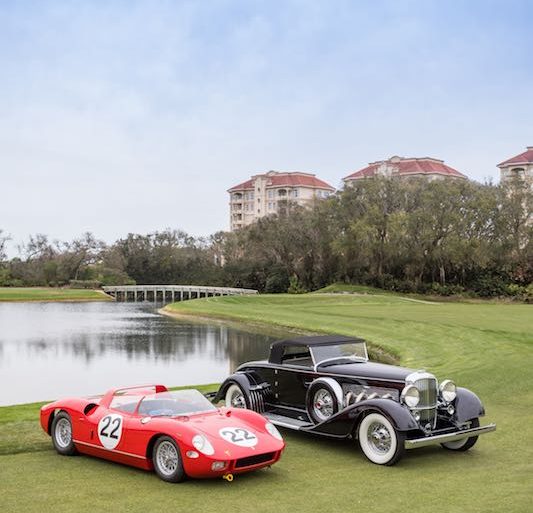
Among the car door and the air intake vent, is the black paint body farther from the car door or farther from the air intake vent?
the air intake vent

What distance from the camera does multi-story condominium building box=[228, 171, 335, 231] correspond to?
12731cm

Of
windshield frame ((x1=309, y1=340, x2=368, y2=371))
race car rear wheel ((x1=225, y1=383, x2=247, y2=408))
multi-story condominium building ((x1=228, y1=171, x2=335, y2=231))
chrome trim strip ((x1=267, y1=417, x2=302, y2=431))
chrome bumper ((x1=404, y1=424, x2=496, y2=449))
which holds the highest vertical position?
multi-story condominium building ((x1=228, y1=171, x2=335, y2=231))

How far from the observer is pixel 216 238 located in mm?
106438

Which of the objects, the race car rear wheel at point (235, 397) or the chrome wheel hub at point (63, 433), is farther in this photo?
the race car rear wheel at point (235, 397)

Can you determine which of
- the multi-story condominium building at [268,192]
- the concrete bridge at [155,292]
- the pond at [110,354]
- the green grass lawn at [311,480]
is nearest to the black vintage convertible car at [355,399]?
the green grass lawn at [311,480]

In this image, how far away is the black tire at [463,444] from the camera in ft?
34.8

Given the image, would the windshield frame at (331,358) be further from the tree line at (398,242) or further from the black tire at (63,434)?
the tree line at (398,242)

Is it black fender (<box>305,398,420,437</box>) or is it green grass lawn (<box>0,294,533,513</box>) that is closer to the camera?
green grass lawn (<box>0,294,533,513</box>)

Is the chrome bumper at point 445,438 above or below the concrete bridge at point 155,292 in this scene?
below

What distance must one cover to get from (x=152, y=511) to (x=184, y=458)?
1073 mm

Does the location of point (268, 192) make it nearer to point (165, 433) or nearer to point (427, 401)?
point (427, 401)

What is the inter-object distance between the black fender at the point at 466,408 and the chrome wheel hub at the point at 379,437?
133 cm

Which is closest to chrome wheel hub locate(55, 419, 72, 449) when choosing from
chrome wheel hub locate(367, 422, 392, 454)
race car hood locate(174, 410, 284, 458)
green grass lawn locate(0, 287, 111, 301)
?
race car hood locate(174, 410, 284, 458)

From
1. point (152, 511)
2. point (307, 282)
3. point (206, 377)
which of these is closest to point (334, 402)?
point (152, 511)
